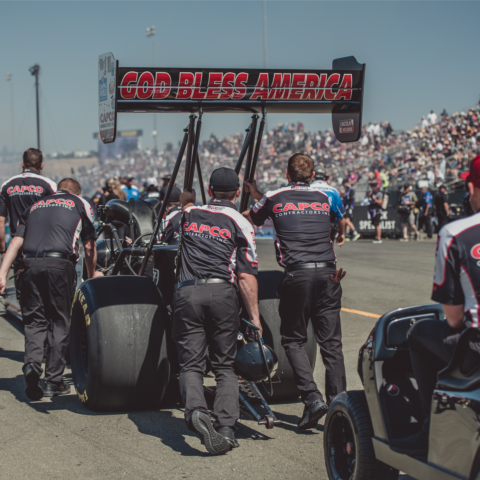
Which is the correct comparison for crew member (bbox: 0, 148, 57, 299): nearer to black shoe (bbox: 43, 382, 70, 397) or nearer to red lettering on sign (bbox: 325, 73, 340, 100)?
black shoe (bbox: 43, 382, 70, 397)

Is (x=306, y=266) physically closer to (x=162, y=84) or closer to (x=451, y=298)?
(x=162, y=84)

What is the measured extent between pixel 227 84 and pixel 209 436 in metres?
2.31

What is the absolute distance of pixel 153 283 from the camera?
4.86 metres

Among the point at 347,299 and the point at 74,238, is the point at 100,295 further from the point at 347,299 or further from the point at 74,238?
the point at 347,299

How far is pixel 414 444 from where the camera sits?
275 centimetres

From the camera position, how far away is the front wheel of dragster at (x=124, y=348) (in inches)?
176

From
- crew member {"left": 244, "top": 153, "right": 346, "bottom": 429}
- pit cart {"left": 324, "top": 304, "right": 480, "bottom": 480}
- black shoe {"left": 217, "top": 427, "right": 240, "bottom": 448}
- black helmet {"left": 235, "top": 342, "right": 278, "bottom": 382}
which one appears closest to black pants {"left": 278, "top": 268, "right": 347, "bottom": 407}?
crew member {"left": 244, "top": 153, "right": 346, "bottom": 429}

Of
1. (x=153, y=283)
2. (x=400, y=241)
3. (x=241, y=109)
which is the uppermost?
(x=241, y=109)

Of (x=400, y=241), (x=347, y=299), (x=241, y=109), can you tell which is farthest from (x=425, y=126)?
(x=241, y=109)

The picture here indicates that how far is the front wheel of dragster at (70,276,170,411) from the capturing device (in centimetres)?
447

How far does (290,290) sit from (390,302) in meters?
5.24

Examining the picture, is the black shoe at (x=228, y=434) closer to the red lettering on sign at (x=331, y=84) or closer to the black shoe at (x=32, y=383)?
the black shoe at (x=32, y=383)

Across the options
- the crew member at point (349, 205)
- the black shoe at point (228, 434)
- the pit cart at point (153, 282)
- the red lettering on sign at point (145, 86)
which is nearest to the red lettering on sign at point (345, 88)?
the pit cart at point (153, 282)

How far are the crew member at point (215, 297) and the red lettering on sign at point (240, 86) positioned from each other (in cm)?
58
